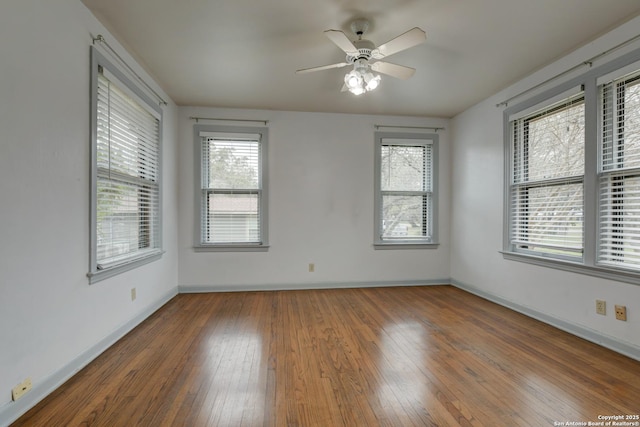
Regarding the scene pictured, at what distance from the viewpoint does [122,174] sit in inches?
101

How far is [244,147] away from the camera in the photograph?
161 inches

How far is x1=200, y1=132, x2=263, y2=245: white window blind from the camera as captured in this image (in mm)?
4043

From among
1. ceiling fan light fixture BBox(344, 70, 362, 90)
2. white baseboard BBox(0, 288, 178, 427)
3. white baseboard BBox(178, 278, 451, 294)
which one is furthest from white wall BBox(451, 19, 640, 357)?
white baseboard BBox(0, 288, 178, 427)

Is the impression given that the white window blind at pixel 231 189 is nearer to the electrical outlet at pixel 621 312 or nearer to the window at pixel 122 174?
the window at pixel 122 174

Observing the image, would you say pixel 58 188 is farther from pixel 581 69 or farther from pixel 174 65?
pixel 581 69

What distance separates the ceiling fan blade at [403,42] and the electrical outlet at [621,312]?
98.7 inches

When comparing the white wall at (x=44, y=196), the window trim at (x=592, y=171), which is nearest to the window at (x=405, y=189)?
the window trim at (x=592, y=171)

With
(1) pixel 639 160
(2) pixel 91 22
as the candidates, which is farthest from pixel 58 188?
(1) pixel 639 160

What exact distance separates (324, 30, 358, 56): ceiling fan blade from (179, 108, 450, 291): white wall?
199 centimetres

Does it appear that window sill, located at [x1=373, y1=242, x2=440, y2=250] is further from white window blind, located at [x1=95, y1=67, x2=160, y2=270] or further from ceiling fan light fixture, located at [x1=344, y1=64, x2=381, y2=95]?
white window blind, located at [x1=95, y1=67, x2=160, y2=270]

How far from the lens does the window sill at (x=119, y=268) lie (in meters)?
2.15

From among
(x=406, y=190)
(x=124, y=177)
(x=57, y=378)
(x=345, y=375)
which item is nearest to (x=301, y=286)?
(x=406, y=190)

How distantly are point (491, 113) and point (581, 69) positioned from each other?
3.58 ft

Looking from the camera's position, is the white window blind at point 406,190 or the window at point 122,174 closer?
the window at point 122,174
